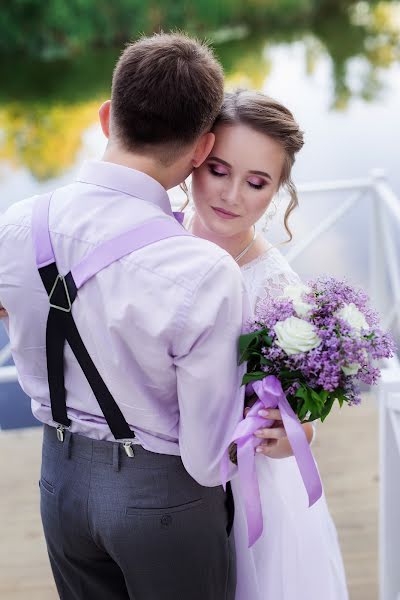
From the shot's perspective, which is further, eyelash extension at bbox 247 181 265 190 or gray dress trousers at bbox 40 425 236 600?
eyelash extension at bbox 247 181 265 190

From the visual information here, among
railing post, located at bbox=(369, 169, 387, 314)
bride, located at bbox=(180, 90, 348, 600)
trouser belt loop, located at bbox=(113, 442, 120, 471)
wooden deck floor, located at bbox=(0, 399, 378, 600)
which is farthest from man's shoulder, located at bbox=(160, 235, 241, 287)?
railing post, located at bbox=(369, 169, 387, 314)

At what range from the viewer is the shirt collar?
1.23 m

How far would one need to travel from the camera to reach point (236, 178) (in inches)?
68.1

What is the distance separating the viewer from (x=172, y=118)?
1.22 meters

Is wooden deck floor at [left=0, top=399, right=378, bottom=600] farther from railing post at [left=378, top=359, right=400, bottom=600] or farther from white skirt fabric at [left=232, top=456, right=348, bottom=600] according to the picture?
white skirt fabric at [left=232, top=456, right=348, bottom=600]

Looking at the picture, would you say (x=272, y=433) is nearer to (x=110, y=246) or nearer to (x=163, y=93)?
(x=110, y=246)

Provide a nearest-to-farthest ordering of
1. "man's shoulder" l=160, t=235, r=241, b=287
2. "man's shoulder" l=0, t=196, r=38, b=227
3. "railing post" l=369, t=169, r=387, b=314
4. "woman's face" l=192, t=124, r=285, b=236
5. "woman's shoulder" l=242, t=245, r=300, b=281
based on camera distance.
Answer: "man's shoulder" l=160, t=235, r=241, b=287 < "man's shoulder" l=0, t=196, r=38, b=227 < "woman's face" l=192, t=124, r=285, b=236 < "woman's shoulder" l=242, t=245, r=300, b=281 < "railing post" l=369, t=169, r=387, b=314

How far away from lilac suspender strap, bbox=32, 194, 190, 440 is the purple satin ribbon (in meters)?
0.19

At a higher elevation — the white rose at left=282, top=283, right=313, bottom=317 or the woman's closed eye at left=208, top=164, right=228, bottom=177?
the woman's closed eye at left=208, top=164, right=228, bottom=177

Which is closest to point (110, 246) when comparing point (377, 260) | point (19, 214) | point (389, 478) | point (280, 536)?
point (19, 214)

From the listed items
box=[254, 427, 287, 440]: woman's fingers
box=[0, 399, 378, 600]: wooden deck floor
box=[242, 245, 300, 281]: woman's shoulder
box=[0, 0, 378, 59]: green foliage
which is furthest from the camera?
box=[0, 0, 378, 59]: green foliage

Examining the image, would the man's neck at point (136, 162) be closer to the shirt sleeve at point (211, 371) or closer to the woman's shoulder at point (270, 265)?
the shirt sleeve at point (211, 371)

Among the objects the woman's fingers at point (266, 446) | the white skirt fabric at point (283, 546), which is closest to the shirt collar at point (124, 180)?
the woman's fingers at point (266, 446)

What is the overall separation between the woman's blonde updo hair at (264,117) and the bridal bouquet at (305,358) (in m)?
0.50
